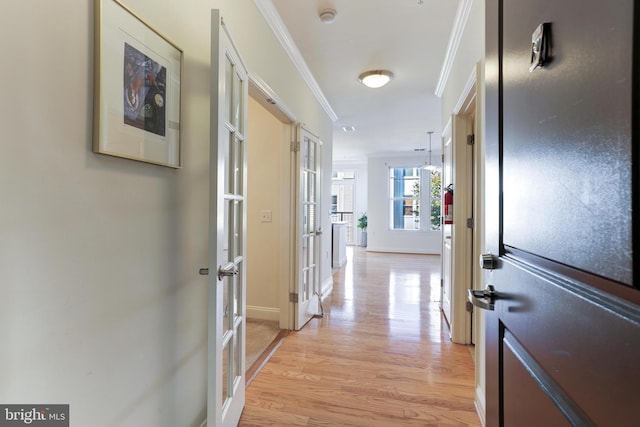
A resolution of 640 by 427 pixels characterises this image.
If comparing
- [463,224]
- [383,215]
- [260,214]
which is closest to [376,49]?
[463,224]

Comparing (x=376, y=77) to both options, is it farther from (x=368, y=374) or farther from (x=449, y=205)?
(x=368, y=374)

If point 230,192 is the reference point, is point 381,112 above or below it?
above

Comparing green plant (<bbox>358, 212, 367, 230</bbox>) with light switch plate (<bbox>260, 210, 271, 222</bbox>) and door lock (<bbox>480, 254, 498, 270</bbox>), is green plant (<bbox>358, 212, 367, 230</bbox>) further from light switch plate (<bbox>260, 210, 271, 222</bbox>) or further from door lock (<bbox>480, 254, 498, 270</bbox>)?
door lock (<bbox>480, 254, 498, 270</bbox>)

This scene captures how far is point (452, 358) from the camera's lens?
240 centimetres

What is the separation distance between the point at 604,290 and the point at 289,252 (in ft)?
8.44

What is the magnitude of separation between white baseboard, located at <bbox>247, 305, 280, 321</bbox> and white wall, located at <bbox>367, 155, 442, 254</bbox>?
548cm

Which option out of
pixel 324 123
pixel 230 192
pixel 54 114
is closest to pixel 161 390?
pixel 230 192

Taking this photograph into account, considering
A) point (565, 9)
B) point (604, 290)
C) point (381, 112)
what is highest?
point (381, 112)

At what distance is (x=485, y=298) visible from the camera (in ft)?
3.02

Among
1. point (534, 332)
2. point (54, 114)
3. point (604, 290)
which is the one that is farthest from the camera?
point (54, 114)

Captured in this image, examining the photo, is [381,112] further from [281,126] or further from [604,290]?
[604,290]

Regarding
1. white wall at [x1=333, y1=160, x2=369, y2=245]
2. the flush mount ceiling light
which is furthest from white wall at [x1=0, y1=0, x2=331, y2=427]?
white wall at [x1=333, y1=160, x2=369, y2=245]

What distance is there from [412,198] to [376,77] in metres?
5.48

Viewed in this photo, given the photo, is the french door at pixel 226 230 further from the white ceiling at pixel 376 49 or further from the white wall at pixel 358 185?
the white wall at pixel 358 185
